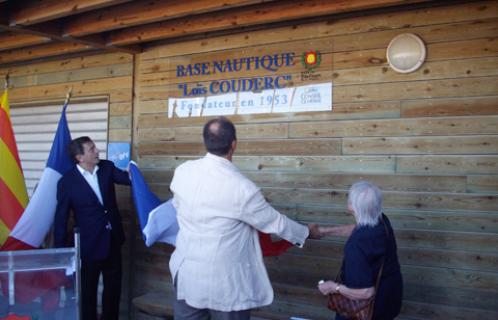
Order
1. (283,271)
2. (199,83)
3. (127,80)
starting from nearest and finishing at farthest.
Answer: (283,271), (199,83), (127,80)

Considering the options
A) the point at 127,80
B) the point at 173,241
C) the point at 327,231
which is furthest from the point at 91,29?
the point at 327,231

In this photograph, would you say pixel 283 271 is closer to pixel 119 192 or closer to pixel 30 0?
pixel 119 192

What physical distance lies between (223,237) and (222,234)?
18 millimetres

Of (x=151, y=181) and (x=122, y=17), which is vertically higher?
(x=122, y=17)

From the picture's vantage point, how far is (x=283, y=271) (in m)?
4.88

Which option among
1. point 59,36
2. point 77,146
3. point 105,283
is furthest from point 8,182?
point 59,36

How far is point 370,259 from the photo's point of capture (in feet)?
10.6

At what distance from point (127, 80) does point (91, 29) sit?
2.88 ft

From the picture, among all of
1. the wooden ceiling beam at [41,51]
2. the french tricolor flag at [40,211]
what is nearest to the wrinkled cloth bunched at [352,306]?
the french tricolor flag at [40,211]

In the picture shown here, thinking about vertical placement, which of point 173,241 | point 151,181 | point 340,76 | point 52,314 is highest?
point 340,76

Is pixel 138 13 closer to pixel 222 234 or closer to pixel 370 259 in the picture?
pixel 222 234

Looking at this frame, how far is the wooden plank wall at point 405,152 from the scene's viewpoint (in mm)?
3980

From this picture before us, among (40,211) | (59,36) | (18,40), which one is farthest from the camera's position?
(18,40)

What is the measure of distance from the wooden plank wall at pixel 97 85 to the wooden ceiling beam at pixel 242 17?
1.86 feet
